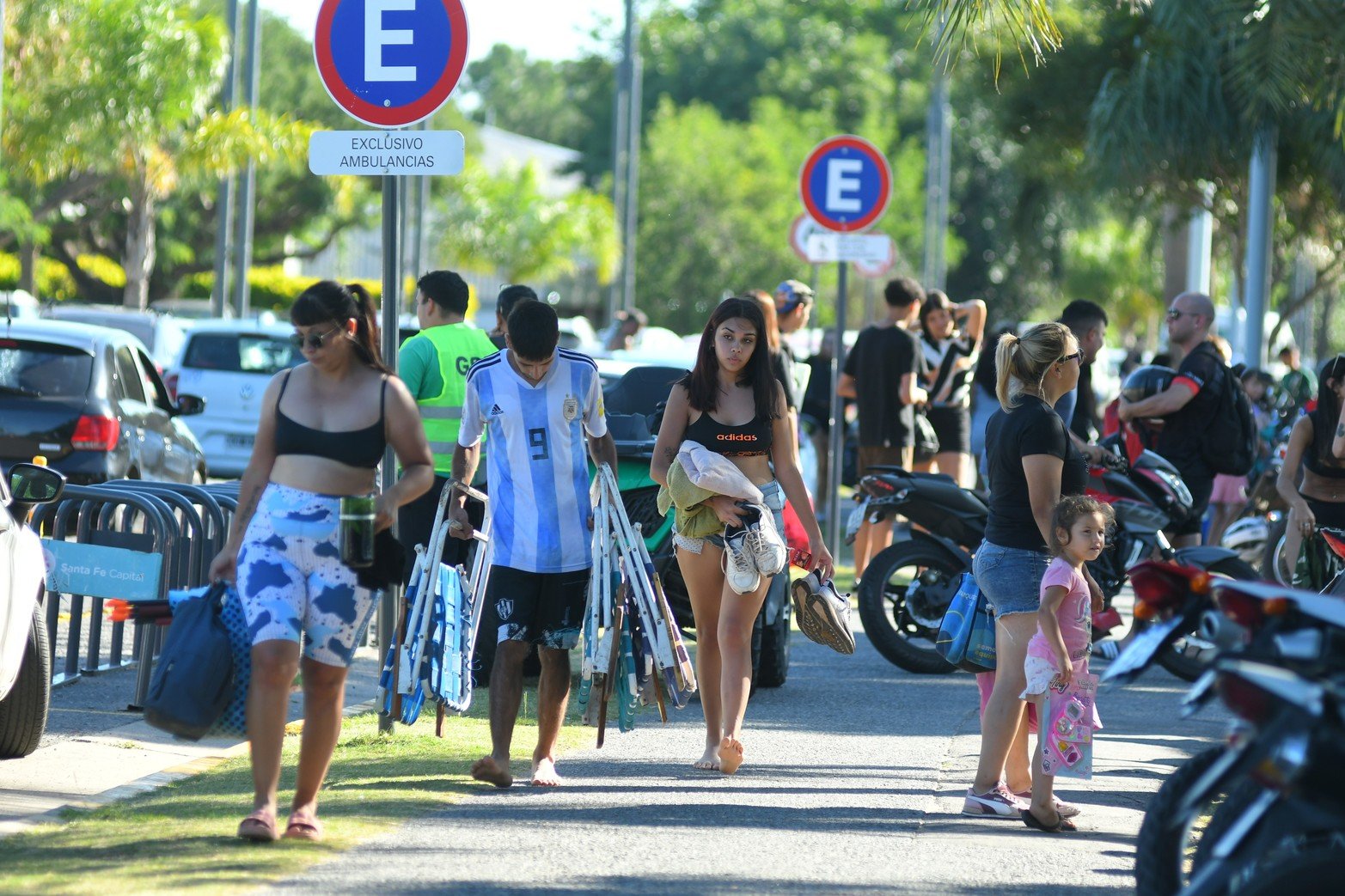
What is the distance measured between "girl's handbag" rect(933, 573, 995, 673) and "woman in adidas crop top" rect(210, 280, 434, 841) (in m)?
2.11

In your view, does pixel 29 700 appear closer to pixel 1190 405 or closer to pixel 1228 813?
pixel 1228 813

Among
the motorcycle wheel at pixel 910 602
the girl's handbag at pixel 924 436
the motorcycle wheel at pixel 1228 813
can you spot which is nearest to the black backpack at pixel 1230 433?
the motorcycle wheel at pixel 910 602

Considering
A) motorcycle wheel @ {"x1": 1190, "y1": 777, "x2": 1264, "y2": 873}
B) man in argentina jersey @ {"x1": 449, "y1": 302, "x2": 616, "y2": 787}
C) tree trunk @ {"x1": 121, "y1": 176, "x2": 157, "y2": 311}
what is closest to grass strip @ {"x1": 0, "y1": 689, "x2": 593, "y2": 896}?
man in argentina jersey @ {"x1": 449, "y1": 302, "x2": 616, "y2": 787}

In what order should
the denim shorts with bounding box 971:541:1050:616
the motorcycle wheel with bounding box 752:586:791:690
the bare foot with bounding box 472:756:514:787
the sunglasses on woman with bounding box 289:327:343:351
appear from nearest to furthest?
the sunglasses on woman with bounding box 289:327:343:351 < the denim shorts with bounding box 971:541:1050:616 < the bare foot with bounding box 472:756:514:787 < the motorcycle wheel with bounding box 752:586:791:690

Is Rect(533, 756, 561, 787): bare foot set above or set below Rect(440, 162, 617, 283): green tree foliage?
below

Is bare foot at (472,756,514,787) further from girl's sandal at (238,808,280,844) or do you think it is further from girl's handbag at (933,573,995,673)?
girl's handbag at (933,573,995,673)

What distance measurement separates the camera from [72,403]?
12.8m

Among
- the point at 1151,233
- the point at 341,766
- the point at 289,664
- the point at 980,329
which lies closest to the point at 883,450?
the point at 980,329

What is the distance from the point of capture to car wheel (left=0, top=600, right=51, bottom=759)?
7250 millimetres

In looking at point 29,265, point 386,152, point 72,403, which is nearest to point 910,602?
point 386,152

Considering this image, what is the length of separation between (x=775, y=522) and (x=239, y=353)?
13.4 meters

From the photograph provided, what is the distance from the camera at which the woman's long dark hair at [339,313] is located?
239 inches

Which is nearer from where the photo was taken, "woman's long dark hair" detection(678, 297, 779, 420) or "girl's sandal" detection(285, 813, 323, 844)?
"girl's sandal" detection(285, 813, 323, 844)

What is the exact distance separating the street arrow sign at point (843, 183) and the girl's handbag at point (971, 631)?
678 cm
